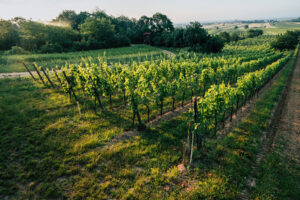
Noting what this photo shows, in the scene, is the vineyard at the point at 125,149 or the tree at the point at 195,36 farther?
the tree at the point at 195,36

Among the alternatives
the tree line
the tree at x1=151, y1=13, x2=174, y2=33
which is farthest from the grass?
the tree at x1=151, y1=13, x2=174, y2=33

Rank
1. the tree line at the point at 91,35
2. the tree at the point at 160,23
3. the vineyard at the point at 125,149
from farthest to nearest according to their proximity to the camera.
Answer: the tree at the point at 160,23 < the tree line at the point at 91,35 < the vineyard at the point at 125,149

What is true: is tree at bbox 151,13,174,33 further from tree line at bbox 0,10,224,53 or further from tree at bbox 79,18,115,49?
tree at bbox 79,18,115,49

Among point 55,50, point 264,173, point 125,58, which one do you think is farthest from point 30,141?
point 55,50

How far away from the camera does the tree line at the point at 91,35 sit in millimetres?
39344

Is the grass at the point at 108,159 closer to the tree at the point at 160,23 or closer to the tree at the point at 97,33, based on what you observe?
the tree at the point at 97,33

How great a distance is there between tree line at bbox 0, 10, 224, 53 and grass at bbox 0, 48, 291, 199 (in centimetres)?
3946

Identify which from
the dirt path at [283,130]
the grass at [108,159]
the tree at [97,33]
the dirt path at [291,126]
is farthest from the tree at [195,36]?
the grass at [108,159]

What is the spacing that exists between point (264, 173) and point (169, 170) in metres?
4.61

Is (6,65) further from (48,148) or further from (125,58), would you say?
(48,148)

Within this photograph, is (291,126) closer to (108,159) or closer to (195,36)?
(108,159)

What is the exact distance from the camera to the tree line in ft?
129

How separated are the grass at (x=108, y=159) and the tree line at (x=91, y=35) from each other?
39463mm

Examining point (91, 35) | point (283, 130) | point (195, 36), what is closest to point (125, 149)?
point (283, 130)
